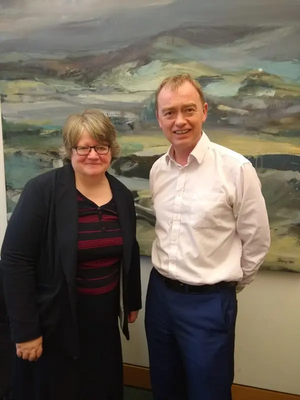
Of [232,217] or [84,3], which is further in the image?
[84,3]

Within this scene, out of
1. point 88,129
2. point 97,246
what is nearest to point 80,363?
point 97,246

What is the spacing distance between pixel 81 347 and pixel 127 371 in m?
0.85

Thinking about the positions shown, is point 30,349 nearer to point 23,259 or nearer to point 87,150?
point 23,259

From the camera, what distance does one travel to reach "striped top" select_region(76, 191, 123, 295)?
1.50 metres

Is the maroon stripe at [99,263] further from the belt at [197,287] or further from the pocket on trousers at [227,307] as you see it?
the pocket on trousers at [227,307]

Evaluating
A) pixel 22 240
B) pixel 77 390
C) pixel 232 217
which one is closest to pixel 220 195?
pixel 232 217

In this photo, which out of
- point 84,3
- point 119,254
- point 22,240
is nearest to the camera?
point 22,240

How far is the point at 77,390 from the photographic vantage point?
64.4 inches

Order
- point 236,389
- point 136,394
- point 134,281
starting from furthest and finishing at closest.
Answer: point 136,394 < point 236,389 < point 134,281

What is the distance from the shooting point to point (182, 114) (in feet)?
4.79

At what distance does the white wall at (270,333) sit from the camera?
1989 millimetres

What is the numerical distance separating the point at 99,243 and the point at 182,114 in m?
0.55

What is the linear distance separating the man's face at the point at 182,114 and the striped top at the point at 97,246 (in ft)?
1.18

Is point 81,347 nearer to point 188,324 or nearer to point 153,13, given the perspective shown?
point 188,324
